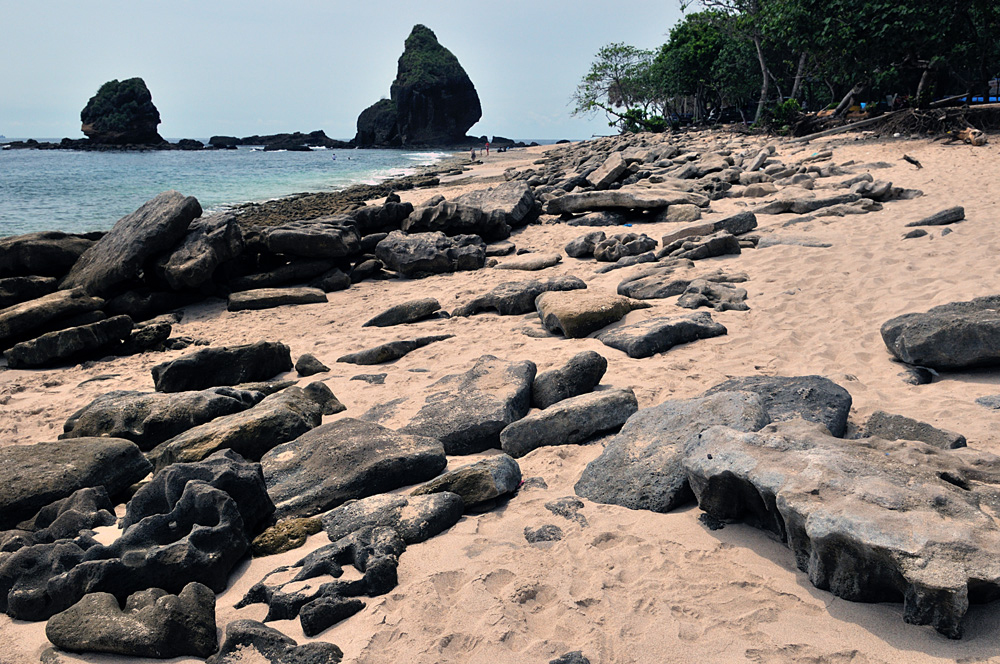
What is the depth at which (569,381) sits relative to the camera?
5.48m

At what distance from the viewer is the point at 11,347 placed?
362 inches

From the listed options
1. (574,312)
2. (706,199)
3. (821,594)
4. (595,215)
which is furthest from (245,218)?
(821,594)

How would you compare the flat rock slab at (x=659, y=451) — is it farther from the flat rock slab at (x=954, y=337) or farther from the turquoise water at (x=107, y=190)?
the turquoise water at (x=107, y=190)

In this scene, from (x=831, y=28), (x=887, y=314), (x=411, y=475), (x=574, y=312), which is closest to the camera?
(x=411, y=475)

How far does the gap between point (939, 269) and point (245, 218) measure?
64.7 ft

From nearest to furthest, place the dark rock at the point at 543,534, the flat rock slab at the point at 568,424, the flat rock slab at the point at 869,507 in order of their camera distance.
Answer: the flat rock slab at the point at 869,507 → the dark rock at the point at 543,534 → the flat rock slab at the point at 568,424

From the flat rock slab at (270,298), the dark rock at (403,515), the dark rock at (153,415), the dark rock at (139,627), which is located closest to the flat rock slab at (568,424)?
the dark rock at (403,515)

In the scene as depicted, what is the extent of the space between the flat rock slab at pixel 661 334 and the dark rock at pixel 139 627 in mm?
4383

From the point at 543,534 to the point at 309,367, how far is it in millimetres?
4457

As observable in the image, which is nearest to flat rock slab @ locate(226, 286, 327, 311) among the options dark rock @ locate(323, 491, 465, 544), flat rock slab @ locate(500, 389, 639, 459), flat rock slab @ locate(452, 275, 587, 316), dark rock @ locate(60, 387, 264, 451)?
flat rock slab @ locate(452, 275, 587, 316)

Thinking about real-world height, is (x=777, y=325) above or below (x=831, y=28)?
below

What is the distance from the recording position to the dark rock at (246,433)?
4832mm

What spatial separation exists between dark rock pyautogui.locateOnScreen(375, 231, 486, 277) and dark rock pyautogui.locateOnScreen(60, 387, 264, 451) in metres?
6.43

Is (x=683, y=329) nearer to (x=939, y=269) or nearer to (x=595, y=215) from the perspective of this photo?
(x=939, y=269)
